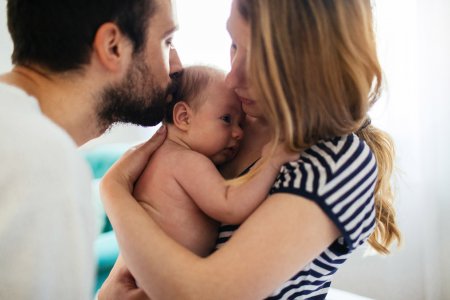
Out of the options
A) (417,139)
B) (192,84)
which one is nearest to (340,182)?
(192,84)

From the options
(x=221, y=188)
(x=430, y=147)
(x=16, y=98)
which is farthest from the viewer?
(x=430, y=147)

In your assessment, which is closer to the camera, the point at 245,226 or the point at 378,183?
the point at 245,226

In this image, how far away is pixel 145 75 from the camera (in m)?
1.17

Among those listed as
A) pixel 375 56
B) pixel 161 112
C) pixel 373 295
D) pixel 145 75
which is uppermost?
pixel 375 56

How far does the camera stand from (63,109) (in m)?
1.03

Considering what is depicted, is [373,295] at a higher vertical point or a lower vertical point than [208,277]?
lower

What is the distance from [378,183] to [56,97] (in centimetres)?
81

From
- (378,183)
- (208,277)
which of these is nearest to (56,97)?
(208,277)

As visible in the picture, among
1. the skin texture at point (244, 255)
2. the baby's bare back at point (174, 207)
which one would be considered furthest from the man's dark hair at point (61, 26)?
the skin texture at point (244, 255)

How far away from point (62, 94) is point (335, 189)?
2.17ft

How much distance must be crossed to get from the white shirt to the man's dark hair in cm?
27

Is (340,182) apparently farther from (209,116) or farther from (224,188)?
(209,116)

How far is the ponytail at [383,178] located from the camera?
3.59 ft

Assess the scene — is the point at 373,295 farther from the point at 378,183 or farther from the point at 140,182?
the point at 140,182
